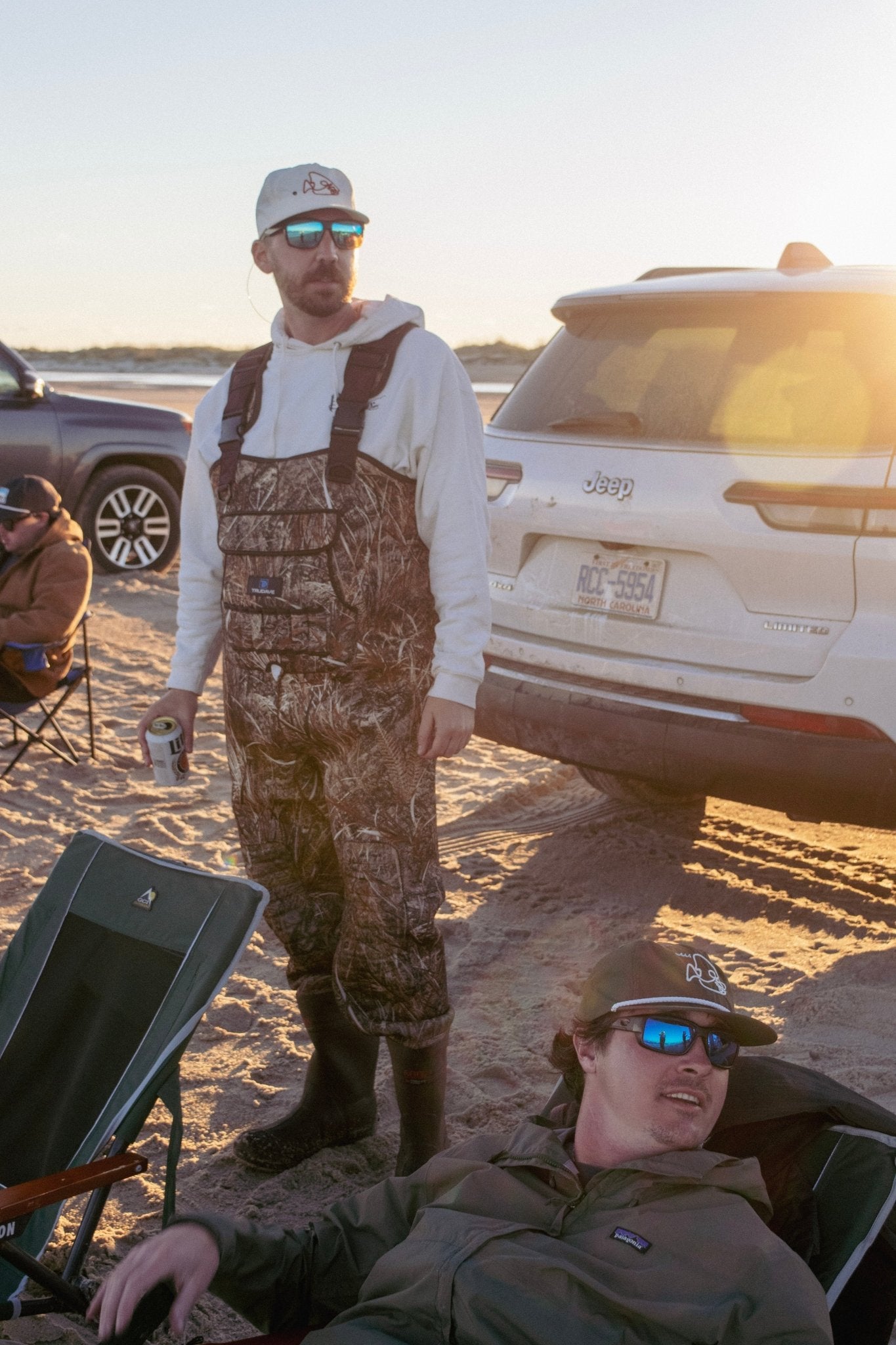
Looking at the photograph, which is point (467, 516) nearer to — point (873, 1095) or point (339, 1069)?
point (339, 1069)

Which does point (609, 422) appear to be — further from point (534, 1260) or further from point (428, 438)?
point (534, 1260)

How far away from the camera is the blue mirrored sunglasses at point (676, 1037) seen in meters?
2.22

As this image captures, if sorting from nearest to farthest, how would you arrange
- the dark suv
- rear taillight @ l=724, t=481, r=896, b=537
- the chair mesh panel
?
the chair mesh panel → rear taillight @ l=724, t=481, r=896, b=537 → the dark suv

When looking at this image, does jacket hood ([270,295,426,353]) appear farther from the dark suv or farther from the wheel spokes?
the wheel spokes

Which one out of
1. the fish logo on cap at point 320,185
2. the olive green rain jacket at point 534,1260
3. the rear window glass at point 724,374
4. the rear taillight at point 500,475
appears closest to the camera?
the olive green rain jacket at point 534,1260

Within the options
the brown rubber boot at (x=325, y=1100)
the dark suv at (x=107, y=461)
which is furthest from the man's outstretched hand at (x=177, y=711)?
the dark suv at (x=107, y=461)

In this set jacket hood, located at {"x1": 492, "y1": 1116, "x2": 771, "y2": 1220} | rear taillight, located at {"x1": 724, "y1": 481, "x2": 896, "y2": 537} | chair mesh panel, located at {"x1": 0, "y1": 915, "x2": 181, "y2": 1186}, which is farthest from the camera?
rear taillight, located at {"x1": 724, "y1": 481, "x2": 896, "y2": 537}

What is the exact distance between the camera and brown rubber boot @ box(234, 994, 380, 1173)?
3.29m

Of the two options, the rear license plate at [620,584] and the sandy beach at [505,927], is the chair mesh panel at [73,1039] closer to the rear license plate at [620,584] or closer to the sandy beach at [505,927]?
the sandy beach at [505,927]

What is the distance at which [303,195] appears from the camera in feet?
9.39

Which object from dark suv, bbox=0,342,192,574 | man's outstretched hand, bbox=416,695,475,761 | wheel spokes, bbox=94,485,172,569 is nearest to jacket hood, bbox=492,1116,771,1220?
man's outstretched hand, bbox=416,695,475,761

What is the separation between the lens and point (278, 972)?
14.2 ft

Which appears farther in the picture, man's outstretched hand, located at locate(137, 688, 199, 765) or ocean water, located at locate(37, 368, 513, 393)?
ocean water, located at locate(37, 368, 513, 393)

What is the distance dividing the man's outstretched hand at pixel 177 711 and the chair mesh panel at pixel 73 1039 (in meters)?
0.46
